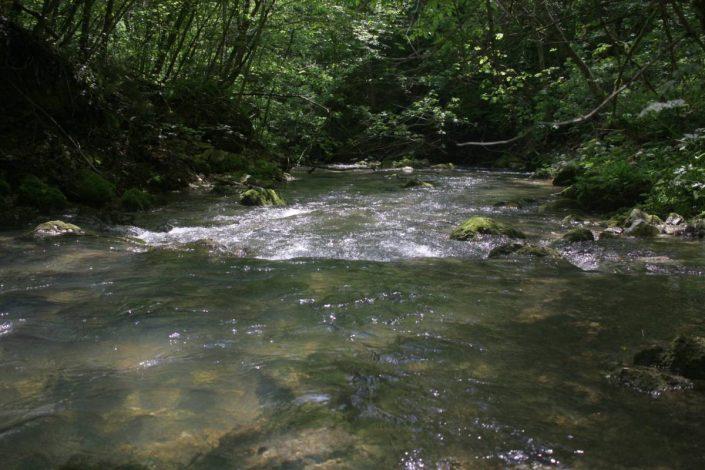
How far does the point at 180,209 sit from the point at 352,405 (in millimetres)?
8680

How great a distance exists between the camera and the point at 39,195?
9.33 m

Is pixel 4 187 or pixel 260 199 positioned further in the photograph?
pixel 260 199

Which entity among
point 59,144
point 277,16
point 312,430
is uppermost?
point 277,16

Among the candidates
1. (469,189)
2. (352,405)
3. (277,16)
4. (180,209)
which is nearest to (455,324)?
(352,405)

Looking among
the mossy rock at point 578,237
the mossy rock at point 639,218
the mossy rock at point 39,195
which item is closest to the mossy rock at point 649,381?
the mossy rock at point 578,237

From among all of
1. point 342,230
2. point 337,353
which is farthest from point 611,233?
Result: point 337,353

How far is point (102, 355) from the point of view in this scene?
12.9 ft

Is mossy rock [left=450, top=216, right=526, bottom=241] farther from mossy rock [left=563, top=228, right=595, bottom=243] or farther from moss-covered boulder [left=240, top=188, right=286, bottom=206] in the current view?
moss-covered boulder [left=240, top=188, right=286, bottom=206]

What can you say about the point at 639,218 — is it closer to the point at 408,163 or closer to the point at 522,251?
the point at 522,251

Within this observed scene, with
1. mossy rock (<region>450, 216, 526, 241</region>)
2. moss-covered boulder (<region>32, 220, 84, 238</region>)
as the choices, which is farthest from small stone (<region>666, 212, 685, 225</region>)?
moss-covered boulder (<region>32, 220, 84, 238</region>)

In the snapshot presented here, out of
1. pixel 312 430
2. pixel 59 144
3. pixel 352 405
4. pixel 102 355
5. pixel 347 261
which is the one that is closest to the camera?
pixel 312 430

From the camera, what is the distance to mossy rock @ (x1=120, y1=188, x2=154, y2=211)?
10.7 metres

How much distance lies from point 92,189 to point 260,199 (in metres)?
3.30

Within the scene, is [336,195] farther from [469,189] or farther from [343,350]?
[343,350]
